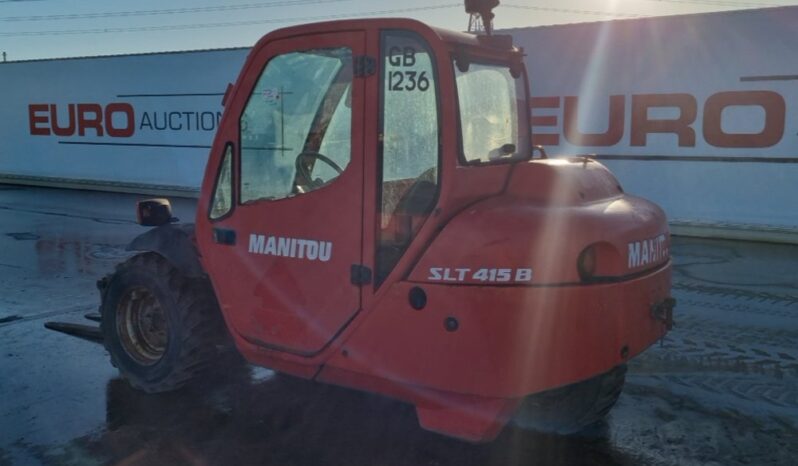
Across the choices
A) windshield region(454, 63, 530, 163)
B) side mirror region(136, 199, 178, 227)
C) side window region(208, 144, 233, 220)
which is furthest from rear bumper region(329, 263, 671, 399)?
side mirror region(136, 199, 178, 227)

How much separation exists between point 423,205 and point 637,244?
1.05 m

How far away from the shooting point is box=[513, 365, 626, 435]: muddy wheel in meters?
4.07

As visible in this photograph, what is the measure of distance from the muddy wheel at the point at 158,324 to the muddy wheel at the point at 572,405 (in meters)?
1.94

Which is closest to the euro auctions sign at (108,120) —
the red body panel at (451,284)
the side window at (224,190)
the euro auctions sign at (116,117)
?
the euro auctions sign at (116,117)

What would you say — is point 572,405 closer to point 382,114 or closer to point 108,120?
point 382,114

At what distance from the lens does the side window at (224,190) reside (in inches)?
170

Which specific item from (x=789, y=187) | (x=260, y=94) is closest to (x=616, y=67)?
(x=789, y=187)

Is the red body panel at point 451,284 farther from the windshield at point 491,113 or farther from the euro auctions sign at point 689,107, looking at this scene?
the euro auctions sign at point 689,107

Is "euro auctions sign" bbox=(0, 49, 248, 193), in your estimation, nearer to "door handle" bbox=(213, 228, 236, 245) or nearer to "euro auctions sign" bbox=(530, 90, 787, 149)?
"euro auctions sign" bbox=(530, 90, 787, 149)

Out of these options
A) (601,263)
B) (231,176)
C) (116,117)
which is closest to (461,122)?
(601,263)

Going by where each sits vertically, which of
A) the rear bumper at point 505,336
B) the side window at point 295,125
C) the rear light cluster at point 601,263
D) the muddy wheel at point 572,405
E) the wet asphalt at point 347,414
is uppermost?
the side window at point 295,125

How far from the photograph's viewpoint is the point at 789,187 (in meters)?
10.6

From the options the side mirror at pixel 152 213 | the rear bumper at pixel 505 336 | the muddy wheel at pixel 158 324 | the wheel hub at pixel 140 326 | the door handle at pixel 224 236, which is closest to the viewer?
the rear bumper at pixel 505 336

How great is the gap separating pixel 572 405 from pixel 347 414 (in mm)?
1327
